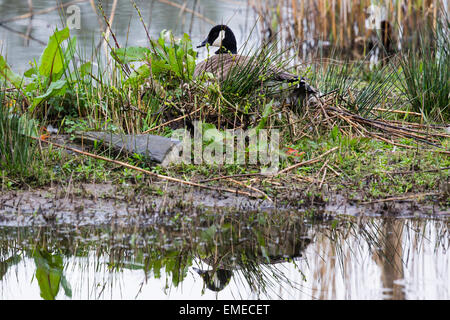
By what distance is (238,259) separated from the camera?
2.96 meters

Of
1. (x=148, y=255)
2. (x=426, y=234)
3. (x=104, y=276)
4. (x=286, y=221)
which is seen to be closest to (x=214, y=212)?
(x=286, y=221)

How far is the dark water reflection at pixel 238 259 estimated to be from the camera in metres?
2.64

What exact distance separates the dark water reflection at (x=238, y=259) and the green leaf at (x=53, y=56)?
2017mm

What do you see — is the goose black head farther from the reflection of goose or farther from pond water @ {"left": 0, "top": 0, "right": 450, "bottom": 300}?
the reflection of goose

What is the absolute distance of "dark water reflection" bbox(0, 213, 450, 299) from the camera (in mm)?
2641

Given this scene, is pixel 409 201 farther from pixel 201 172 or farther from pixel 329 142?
pixel 201 172

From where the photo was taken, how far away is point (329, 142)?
15.2ft

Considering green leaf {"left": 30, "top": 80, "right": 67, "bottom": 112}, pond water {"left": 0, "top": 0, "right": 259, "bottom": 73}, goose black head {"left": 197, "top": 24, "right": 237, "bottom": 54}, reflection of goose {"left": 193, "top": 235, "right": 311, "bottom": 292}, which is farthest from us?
pond water {"left": 0, "top": 0, "right": 259, "bottom": 73}

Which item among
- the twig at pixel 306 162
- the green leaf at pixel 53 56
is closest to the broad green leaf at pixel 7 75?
the green leaf at pixel 53 56

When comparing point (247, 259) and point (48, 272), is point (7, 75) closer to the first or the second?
point (48, 272)

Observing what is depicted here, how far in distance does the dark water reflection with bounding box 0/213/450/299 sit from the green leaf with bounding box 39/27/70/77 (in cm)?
202

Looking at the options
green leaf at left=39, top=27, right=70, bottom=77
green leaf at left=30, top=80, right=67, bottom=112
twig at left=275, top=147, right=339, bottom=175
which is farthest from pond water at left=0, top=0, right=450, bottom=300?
green leaf at left=39, top=27, right=70, bottom=77

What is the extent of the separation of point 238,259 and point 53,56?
2.79 meters
